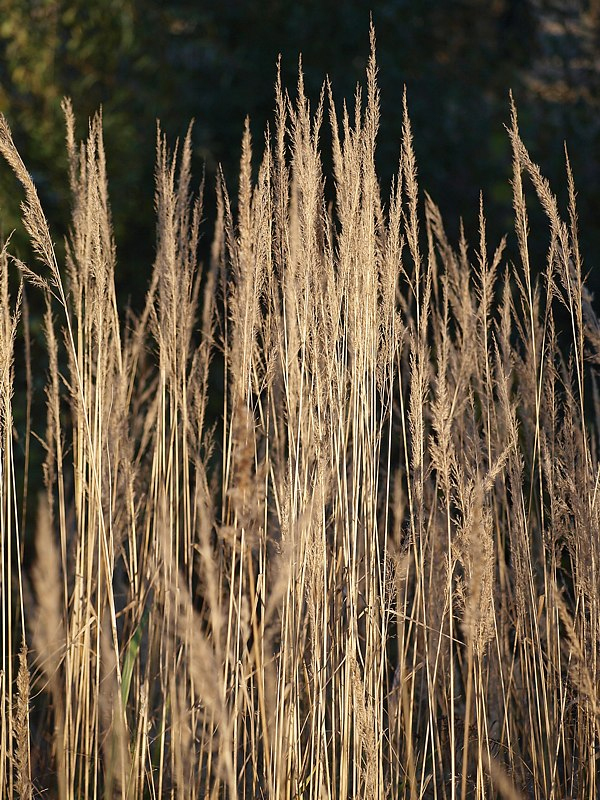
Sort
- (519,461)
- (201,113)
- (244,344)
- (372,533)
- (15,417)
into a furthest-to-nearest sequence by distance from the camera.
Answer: (201,113) < (15,417) < (519,461) < (372,533) < (244,344)

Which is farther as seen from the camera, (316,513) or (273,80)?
(273,80)

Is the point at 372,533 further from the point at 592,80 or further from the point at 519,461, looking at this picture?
the point at 592,80

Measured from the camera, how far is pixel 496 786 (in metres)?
1.96

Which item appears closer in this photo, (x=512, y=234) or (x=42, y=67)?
(x=42, y=67)

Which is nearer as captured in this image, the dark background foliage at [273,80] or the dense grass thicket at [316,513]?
the dense grass thicket at [316,513]

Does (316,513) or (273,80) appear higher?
(273,80)

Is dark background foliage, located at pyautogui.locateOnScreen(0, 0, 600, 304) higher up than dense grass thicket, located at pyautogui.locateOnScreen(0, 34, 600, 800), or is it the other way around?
dark background foliage, located at pyautogui.locateOnScreen(0, 0, 600, 304)

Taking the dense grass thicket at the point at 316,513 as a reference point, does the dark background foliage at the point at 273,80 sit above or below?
above

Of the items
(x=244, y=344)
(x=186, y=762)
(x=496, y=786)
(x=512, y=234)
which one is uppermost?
(x=512, y=234)

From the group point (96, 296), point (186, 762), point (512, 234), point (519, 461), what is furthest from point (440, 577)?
point (512, 234)

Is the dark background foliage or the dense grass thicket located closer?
the dense grass thicket

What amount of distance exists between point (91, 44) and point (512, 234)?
7.90ft

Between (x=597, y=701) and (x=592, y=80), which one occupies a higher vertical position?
(x=592, y=80)

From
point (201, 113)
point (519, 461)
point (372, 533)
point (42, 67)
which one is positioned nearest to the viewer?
point (372, 533)
